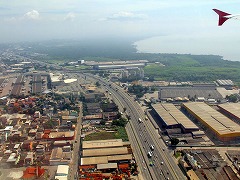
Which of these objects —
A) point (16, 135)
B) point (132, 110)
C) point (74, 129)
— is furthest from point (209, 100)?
point (16, 135)

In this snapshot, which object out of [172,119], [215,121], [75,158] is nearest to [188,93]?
[172,119]

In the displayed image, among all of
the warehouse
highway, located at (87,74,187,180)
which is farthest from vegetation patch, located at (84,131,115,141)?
the warehouse

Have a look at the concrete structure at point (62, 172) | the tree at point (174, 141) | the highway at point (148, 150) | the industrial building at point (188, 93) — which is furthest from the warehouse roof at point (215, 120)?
the concrete structure at point (62, 172)

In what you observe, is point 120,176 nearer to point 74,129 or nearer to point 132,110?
point 74,129

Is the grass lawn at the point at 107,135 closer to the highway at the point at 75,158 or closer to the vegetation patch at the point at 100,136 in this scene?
the vegetation patch at the point at 100,136

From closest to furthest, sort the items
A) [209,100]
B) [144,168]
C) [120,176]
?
1. [120,176]
2. [144,168]
3. [209,100]

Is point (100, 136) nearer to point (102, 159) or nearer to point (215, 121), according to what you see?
point (102, 159)

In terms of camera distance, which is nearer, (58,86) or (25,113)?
(25,113)
